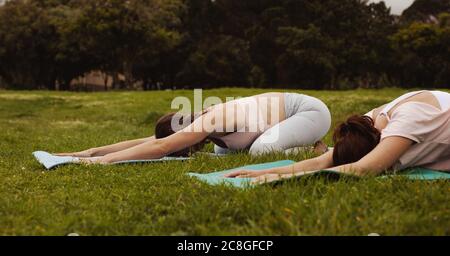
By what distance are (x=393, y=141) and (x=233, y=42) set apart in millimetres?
46848

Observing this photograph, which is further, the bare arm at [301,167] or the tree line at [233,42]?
the tree line at [233,42]

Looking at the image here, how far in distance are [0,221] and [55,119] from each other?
54.5 feet

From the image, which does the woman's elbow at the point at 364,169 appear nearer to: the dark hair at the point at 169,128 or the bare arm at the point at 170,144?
the bare arm at the point at 170,144

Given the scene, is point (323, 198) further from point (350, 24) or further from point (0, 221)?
point (350, 24)

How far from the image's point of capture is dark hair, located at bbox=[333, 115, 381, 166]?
15.9 ft

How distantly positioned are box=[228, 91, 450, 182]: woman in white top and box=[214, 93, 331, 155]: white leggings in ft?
5.62

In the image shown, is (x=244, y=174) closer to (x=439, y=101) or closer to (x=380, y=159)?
(x=380, y=159)

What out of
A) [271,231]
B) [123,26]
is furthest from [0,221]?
[123,26]

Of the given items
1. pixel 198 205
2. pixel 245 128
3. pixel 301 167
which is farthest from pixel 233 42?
pixel 198 205

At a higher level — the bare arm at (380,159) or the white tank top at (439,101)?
the white tank top at (439,101)

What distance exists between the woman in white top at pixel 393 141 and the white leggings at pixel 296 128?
171cm

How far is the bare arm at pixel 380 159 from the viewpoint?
451 cm

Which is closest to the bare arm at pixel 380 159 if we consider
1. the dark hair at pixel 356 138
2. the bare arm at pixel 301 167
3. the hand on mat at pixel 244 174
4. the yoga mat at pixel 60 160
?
the dark hair at pixel 356 138

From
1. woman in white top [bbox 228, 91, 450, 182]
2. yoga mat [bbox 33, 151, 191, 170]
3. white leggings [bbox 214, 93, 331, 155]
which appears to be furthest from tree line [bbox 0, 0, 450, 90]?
woman in white top [bbox 228, 91, 450, 182]
